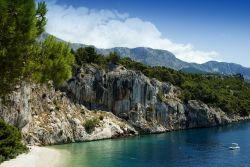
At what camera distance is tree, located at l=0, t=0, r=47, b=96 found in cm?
2531

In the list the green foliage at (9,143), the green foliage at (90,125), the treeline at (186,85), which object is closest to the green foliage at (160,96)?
the treeline at (186,85)

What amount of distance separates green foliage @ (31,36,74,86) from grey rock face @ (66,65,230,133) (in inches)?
3530

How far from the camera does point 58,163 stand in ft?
223

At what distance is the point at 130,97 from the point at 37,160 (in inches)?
2615

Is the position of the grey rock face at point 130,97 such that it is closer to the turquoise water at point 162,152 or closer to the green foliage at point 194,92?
the green foliage at point 194,92

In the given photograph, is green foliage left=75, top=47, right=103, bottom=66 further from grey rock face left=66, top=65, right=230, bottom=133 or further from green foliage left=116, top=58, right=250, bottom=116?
green foliage left=116, top=58, right=250, bottom=116

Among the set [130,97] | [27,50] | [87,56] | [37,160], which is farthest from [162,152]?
[27,50]

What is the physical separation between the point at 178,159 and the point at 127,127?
1821 inches

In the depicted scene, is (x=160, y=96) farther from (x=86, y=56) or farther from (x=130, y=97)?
(x=86, y=56)

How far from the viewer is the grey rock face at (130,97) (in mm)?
123062

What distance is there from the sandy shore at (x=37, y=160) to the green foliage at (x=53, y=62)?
32.4 m

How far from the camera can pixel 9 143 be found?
65750 mm

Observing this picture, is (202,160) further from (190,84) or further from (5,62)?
(190,84)

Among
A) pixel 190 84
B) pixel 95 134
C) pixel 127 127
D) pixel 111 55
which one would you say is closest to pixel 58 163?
pixel 95 134
